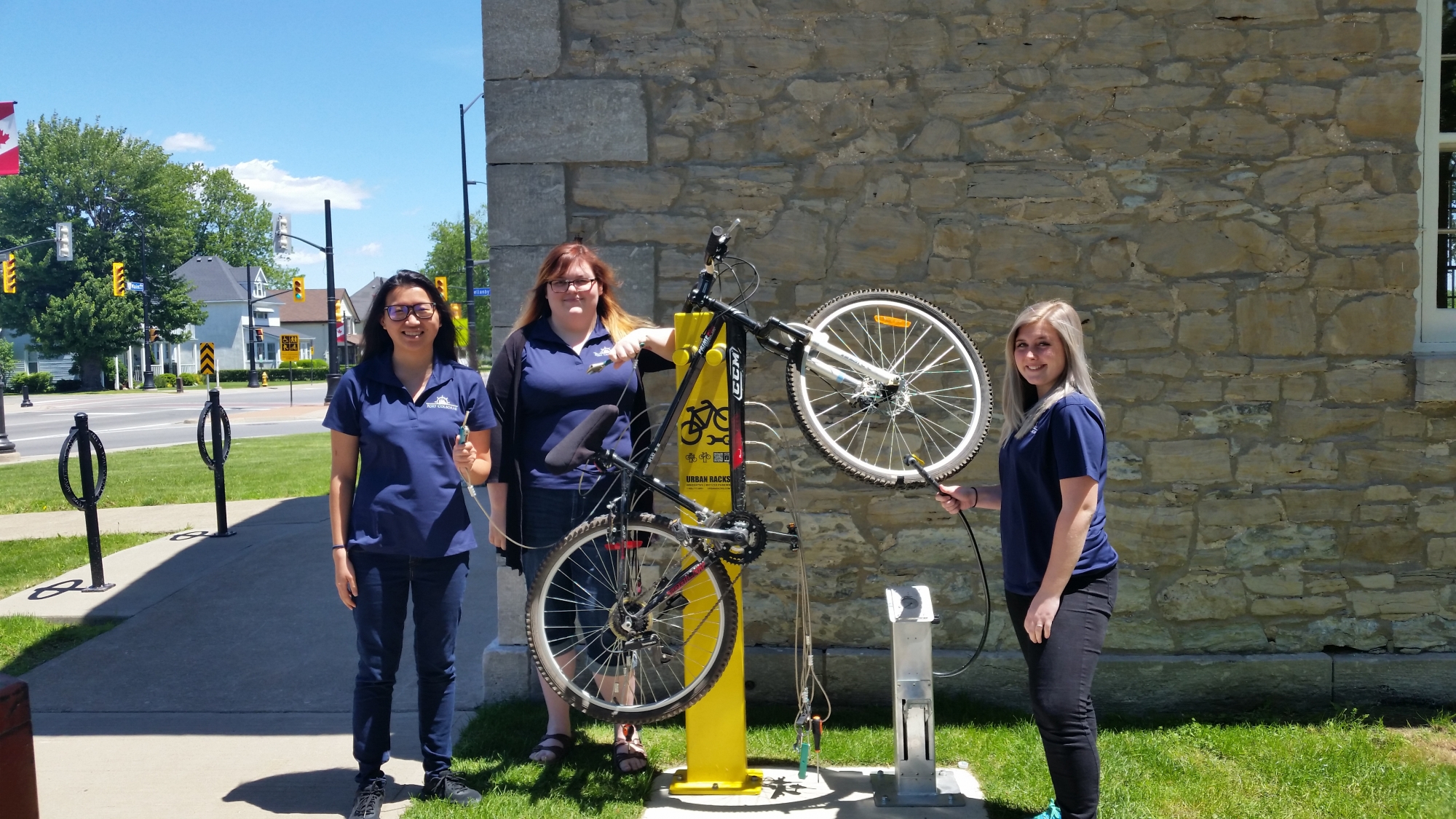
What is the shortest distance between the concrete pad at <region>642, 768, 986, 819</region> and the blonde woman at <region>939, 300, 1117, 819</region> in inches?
28.1

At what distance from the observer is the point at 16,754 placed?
2.31 metres

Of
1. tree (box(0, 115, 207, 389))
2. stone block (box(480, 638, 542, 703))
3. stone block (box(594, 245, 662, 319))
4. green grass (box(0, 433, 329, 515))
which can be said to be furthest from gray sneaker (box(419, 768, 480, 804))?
tree (box(0, 115, 207, 389))

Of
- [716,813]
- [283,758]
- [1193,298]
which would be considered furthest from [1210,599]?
[283,758]

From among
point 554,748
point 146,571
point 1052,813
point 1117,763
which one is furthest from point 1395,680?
point 146,571

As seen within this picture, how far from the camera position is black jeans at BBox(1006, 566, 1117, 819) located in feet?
9.91

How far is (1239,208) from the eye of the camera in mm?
4621

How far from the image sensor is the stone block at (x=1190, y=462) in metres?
4.66

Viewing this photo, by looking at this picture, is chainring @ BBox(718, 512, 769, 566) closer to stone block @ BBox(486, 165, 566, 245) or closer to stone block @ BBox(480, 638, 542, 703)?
stone block @ BBox(480, 638, 542, 703)

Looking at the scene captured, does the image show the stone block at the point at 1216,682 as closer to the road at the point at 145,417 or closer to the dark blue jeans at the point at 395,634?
the dark blue jeans at the point at 395,634

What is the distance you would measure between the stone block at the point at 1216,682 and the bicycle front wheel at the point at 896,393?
4.43 feet

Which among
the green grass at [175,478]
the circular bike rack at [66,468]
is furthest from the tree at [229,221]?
the circular bike rack at [66,468]

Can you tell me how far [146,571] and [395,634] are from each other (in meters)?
4.87

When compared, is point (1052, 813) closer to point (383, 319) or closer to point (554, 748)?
point (554, 748)

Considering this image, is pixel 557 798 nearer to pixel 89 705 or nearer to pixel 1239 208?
pixel 89 705
